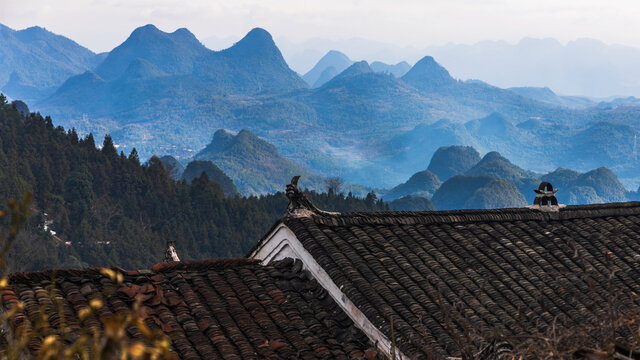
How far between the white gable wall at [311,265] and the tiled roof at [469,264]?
→ 0.11 metres

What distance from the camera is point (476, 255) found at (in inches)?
371

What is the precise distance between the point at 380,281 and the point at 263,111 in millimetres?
187484

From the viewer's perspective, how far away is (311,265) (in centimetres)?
873

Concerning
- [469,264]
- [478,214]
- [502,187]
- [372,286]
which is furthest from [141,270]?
[502,187]

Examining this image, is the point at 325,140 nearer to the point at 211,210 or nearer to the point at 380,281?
the point at 211,210

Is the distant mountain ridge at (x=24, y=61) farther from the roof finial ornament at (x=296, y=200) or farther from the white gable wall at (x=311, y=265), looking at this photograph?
the roof finial ornament at (x=296, y=200)

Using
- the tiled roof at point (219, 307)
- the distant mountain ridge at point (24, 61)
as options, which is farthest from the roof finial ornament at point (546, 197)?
the distant mountain ridge at point (24, 61)

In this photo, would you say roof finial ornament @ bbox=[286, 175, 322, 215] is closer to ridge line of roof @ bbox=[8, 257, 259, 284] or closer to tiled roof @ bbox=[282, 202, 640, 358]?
tiled roof @ bbox=[282, 202, 640, 358]

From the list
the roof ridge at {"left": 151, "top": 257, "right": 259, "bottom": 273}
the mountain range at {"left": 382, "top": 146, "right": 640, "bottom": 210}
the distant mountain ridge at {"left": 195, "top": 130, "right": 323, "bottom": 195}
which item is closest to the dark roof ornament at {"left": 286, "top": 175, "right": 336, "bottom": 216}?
the roof ridge at {"left": 151, "top": 257, "right": 259, "bottom": 273}

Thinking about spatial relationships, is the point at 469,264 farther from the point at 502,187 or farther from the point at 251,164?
the point at 251,164

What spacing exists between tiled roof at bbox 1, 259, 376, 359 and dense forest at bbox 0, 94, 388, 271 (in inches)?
1862

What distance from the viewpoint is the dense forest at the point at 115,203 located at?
5681cm

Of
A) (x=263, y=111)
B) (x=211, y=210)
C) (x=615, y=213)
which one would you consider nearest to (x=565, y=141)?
(x=263, y=111)

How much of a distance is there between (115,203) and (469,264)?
59.3 metres
